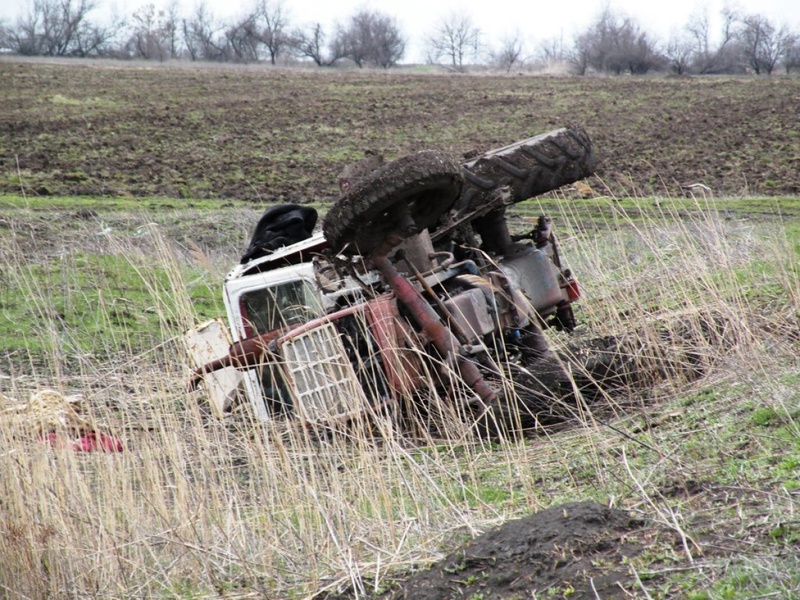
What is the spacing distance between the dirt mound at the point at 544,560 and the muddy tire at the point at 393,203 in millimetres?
2061

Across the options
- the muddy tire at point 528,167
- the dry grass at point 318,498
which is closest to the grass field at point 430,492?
the dry grass at point 318,498

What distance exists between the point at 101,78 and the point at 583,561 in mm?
34909

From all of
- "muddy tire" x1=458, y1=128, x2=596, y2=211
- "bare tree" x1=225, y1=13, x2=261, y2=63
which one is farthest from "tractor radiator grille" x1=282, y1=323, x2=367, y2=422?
"bare tree" x1=225, y1=13, x2=261, y2=63

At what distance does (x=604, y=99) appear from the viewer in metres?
Result: 29.2

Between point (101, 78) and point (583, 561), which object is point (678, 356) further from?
point (101, 78)

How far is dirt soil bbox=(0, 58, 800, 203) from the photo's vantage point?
55.3ft

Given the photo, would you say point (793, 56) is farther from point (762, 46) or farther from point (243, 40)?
point (243, 40)

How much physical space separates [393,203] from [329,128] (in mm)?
19575

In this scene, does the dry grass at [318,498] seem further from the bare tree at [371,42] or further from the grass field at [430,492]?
the bare tree at [371,42]

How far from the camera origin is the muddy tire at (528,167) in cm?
614

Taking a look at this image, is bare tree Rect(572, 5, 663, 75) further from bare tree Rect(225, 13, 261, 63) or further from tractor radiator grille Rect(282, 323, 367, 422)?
tractor radiator grille Rect(282, 323, 367, 422)

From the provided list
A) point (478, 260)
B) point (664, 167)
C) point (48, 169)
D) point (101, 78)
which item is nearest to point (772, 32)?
point (101, 78)

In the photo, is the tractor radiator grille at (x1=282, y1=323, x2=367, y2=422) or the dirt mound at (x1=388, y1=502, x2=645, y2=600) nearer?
the dirt mound at (x1=388, y1=502, x2=645, y2=600)

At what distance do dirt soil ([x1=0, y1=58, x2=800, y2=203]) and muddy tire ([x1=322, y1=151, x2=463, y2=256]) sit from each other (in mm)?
7008
